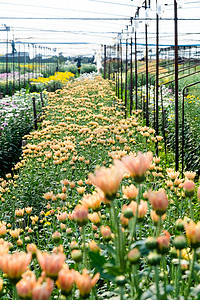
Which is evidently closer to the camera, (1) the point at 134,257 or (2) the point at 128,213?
(1) the point at 134,257

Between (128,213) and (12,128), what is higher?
(128,213)

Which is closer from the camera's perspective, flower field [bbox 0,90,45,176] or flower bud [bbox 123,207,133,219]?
flower bud [bbox 123,207,133,219]

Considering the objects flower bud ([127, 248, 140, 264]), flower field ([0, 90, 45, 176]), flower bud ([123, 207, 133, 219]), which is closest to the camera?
flower bud ([127, 248, 140, 264])

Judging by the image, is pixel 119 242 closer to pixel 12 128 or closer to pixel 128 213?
pixel 128 213

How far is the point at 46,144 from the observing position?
3441mm

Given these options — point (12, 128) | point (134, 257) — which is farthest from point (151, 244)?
point (12, 128)

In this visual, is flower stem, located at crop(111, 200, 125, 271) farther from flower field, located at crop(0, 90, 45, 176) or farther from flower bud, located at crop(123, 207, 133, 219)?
flower field, located at crop(0, 90, 45, 176)

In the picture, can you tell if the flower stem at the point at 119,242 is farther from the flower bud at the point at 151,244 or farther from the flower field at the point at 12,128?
the flower field at the point at 12,128

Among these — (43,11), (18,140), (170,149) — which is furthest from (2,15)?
(170,149)

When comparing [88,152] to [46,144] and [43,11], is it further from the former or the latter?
[43,11]

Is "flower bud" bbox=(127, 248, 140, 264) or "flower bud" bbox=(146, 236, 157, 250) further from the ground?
"flower bud" bbox=(146, 236, 157, 250)

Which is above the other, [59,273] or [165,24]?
[165,24]

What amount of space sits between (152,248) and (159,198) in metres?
0.12

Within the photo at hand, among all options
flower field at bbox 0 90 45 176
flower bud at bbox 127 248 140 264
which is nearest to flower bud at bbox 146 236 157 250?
flower bud at bbox 127 248 140 264
